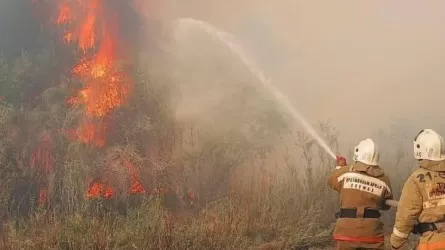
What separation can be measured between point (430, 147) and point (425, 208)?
56 cm

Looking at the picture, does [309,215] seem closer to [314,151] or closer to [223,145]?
[223,145]

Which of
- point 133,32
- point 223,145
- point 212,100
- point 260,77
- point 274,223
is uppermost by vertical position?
point 133,32

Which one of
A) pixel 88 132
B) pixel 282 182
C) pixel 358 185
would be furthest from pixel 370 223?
pixel 88 132

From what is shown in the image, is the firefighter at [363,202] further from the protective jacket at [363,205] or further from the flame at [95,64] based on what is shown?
the flame at [95,64]

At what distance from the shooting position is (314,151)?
45.8 ft

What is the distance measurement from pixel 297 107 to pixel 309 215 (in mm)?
7996

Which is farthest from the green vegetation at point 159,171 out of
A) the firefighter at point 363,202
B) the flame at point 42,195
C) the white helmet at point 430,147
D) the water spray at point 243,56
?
the white helmet at point 430,147

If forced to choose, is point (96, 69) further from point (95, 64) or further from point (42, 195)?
point (42, 195)

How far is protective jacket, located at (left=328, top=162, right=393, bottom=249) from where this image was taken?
530 cm

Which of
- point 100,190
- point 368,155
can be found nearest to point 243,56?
point 100,190

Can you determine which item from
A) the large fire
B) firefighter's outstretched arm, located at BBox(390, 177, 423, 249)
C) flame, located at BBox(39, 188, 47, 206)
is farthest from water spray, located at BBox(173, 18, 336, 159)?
firefighter's outstretched arm, located at BBox(390, 177, 423, 249)

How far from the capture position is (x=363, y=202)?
17.4ft

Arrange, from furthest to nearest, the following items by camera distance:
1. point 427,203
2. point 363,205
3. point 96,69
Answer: point 96,69
point 363,205
point 427,203

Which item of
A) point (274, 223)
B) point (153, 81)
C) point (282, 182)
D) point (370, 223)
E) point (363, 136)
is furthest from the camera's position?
point (363, 136)
